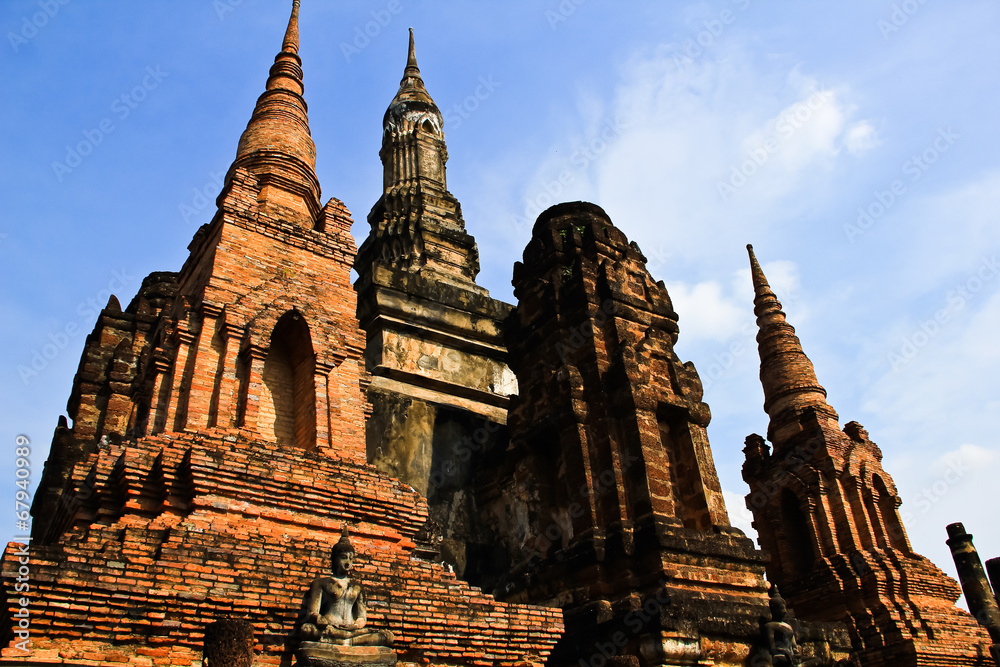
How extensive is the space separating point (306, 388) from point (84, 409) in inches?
252

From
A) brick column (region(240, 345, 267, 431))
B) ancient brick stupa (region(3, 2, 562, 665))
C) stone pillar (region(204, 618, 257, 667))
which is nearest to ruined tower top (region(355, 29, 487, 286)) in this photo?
ancient brick stupa (region(3, 2, 562, 665))

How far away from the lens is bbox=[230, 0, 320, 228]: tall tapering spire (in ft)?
38.3

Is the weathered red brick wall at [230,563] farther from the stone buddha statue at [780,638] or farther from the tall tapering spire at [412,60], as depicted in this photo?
the tall tapering spire at [412,60]

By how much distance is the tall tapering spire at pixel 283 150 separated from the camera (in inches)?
459

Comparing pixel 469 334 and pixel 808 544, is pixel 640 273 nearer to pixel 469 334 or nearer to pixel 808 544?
pixel 469 334

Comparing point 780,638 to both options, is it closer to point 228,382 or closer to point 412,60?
point 228,382

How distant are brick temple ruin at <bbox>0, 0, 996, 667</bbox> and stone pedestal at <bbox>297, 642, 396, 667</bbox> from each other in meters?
0.04

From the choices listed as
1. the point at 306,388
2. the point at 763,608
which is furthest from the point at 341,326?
the point at 763,608

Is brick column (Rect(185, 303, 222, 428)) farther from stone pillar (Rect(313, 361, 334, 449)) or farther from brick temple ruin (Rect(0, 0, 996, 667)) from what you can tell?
stone pillar (Rect(313, 361, 334, 449))

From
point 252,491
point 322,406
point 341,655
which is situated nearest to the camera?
point 341,655

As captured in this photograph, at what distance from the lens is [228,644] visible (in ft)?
19.5

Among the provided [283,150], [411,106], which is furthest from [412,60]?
[283,150]

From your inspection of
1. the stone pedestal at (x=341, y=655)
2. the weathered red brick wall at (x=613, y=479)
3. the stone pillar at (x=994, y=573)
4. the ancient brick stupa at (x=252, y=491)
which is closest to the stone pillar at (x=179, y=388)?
the ancient brick stupa at (x=252, y=491)

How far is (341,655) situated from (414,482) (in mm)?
6242
